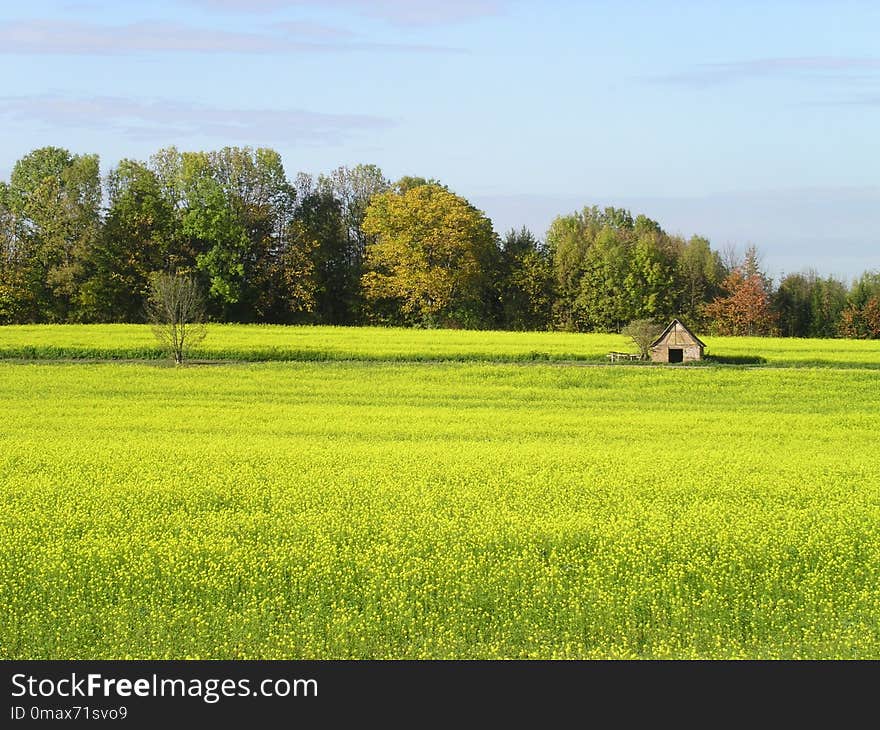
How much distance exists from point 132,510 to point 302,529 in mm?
2875

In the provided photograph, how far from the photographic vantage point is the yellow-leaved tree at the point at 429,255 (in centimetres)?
7500

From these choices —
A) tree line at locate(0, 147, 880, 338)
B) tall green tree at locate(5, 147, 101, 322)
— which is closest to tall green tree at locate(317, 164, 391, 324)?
tree line at locate(0, 147, 880, 338)

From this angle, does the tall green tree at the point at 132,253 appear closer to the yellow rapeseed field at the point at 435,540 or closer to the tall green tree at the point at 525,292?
the tall green tree at the point at 525,292

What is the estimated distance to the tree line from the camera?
239 feet

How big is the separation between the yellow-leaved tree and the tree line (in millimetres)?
115

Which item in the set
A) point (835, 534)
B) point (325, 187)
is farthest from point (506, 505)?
point (325, 187)

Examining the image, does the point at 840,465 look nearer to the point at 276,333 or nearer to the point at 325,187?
the point at 276,333

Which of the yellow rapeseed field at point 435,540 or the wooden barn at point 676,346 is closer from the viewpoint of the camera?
the yellow rapeseed field at point 435,540

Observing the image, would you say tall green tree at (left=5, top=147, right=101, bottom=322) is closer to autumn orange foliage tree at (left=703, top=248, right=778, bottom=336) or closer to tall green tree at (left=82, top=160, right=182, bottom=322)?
tall green tree at (left=82, top=160, right=182, bottom=322)

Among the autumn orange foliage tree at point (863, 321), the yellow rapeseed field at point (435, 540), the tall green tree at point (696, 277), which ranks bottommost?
the yellow rapeseed field at point (435, 540)

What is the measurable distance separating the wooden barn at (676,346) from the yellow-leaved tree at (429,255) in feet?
91.4

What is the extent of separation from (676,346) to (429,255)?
2986 centimetres

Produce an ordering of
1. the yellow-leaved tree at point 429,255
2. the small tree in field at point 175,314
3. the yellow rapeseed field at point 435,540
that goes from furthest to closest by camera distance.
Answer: the yellow-leaved tree at point 429,255 → the small tree in field at point 175,314 → the yellow rapeseed field at point 435,540

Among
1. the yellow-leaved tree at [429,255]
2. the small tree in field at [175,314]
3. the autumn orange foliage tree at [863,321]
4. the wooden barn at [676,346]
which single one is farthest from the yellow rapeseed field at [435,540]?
the autumn orange foliage tree at [863,321]
